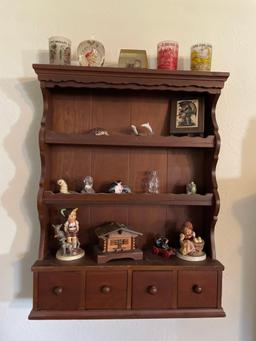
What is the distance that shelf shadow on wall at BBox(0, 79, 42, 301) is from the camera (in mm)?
1044

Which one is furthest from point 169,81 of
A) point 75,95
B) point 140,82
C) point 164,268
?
point 164,268

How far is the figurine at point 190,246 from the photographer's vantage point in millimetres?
953

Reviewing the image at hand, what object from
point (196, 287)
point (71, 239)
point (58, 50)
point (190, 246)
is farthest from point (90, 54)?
→ point (196, 287)

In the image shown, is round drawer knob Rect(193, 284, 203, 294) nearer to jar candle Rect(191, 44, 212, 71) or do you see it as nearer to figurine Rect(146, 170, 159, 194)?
figurine Rect(146, 170, 159, 194)

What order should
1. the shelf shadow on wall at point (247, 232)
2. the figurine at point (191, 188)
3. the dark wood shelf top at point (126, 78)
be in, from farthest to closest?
the shelf shadow on wall at point (247, 232), the figurine at point (191, 188), the dark wood shelf top at point (126, 78)

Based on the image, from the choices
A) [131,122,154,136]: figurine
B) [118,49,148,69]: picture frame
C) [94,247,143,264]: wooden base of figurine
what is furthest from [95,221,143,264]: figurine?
[118,49,148,69]: picture frame

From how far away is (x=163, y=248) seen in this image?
0.99 meters

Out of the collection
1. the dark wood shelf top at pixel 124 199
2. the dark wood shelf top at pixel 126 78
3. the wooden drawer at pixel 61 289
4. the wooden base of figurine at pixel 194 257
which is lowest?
the wooden drawer at pixel 61 289

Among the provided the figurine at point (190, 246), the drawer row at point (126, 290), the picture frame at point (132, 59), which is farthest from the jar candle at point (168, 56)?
the drawer row at point (126, 290)

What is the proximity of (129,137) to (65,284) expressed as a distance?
0.52 m

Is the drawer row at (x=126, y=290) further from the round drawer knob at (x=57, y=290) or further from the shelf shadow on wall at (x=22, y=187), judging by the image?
the shelf shadow on wall at (x=22, y=187)

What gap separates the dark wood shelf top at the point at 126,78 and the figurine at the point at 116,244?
18.9 inches

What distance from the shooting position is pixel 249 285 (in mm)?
1124

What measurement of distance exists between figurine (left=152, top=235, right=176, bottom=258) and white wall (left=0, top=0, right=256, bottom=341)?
25 cm
